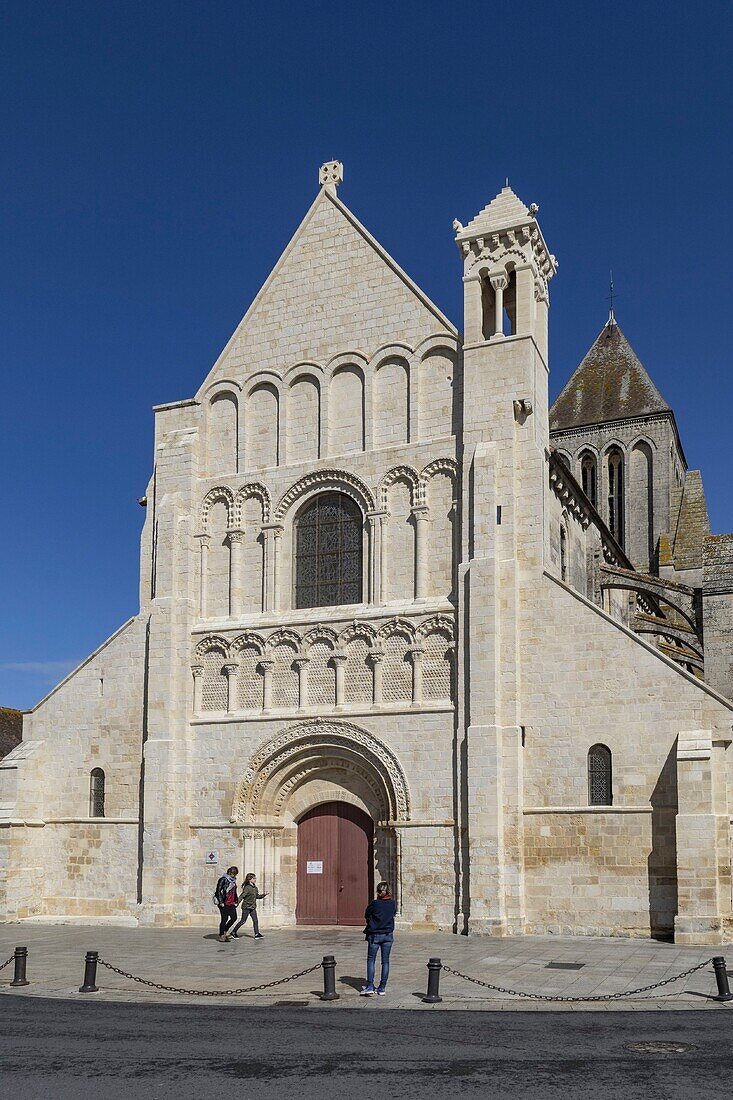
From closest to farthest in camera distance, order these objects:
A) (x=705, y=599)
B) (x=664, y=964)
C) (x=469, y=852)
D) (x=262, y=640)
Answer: (x=664, y=964) → (x=469, y=852) → (x=262, y=640) → (x=705, y=599)

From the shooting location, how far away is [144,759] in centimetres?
2330

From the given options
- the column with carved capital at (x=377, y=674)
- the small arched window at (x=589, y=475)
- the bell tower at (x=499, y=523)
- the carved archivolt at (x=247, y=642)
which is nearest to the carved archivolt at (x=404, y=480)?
the bell tower at (x=499, y=523)

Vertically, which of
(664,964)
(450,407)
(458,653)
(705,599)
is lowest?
(664,964)

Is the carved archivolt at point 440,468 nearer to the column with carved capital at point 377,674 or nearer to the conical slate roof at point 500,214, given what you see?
the column with carved capital at point 377,674

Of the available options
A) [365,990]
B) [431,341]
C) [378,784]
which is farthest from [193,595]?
[365,990]

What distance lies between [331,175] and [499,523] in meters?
9.22

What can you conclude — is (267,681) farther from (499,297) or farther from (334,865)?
(499,297)

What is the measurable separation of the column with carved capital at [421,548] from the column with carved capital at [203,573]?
4.90 metres

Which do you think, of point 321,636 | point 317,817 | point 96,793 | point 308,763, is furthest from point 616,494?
point 96,793

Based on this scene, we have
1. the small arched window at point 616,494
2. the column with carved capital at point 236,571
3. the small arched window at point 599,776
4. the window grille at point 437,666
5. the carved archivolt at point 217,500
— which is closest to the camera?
the small arched window at point 599,776

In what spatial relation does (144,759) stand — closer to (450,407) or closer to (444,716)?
(444,716)

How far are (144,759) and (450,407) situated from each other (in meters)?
9.53

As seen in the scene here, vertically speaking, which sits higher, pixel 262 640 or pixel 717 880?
pixel 262 640

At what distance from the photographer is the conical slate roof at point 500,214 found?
22703 mm
